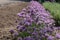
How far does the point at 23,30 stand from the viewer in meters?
4.57

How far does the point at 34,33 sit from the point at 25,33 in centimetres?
30

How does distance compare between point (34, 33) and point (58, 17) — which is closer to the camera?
point (34, 33)

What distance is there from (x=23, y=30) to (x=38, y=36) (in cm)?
37

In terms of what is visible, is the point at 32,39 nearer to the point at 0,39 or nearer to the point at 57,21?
the point at 0,39

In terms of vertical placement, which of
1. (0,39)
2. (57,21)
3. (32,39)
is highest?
(32,39)

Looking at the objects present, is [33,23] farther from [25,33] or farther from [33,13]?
[33,13]

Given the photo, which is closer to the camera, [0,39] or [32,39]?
[32,39]

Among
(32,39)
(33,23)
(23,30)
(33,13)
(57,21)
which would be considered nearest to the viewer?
(32,39)

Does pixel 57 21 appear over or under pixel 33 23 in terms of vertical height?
under

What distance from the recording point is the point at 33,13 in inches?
219

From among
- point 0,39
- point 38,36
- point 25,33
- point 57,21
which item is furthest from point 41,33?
point 57,21

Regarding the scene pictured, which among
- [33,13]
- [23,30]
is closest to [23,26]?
[23,30]

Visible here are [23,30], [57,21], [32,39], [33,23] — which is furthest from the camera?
[57,21]

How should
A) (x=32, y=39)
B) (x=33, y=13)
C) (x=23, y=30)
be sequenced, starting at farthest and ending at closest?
1. (x=33, y=13)
2. (x=23, y=30)
3. (x=32, y=39)
